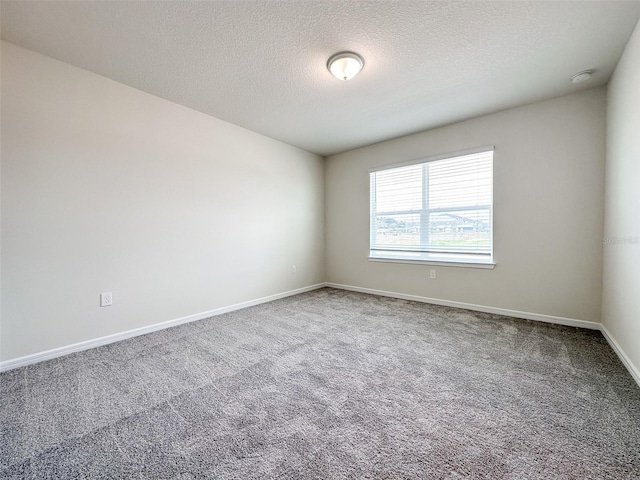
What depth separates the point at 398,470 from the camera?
3.77ft

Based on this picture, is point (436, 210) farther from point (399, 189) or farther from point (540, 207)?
point (540, 207)

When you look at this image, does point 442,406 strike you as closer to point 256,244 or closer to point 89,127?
point 256,244

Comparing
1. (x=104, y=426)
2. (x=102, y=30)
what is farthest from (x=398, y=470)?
(x=102, y=30)

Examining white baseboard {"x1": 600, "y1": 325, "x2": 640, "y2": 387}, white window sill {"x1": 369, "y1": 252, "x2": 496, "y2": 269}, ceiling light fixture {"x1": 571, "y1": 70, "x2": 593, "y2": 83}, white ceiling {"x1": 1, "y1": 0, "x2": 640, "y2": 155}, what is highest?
white ceiling {"x1": 1, "y1": 0, "x2": 640, "y2": 155}

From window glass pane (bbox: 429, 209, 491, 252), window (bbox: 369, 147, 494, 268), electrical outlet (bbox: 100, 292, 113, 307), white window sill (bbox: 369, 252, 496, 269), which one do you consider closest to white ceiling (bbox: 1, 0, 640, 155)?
window (bbox: 369, 147, 494, 268)

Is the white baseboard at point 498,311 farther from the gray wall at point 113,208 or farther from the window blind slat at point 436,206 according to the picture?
the gray wall at point 113,208

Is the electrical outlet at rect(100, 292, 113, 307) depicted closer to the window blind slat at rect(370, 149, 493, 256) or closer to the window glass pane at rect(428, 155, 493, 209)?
the window blind slat at rect(370, 149, 493, 256)

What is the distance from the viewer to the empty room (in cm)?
137

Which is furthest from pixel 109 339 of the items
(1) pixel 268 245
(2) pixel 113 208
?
(1) pixel 268 245

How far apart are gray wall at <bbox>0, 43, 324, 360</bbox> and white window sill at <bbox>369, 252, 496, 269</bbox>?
6.19 feet

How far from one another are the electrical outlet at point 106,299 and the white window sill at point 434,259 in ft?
11.2

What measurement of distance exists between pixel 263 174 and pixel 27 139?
2371 mm

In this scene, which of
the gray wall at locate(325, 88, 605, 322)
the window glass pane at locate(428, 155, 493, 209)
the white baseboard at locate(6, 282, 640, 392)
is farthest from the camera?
the window glass pane at locate(428, 155, 493, 209)

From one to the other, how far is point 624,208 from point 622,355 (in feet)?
3.75
